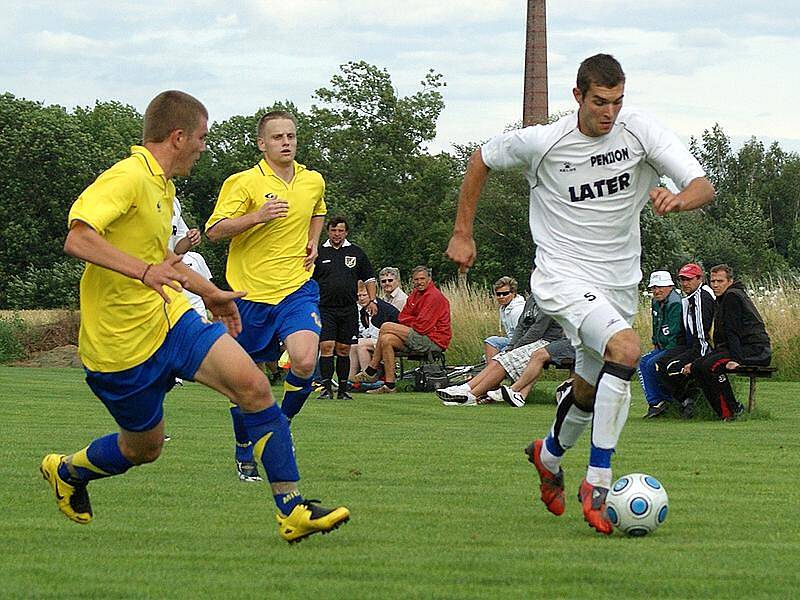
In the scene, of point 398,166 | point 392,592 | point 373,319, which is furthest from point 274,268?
point 398,166

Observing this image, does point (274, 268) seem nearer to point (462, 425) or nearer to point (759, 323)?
point (462, 425)

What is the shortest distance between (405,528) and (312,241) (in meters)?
3.79

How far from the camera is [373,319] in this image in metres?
23.4

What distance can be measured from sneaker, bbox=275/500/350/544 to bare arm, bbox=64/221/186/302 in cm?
120

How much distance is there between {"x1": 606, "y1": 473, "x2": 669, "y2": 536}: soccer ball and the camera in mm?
7070

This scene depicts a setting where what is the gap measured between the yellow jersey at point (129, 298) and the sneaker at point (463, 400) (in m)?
12.4

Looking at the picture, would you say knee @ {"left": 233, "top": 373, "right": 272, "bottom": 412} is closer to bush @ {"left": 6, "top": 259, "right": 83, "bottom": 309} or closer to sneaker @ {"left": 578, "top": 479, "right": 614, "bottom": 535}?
sneaker @ {"left": 578, "top": 479, "right": 614, "bottom": 535}

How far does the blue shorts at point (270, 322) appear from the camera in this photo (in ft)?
32.9

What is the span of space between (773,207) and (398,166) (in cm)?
3447

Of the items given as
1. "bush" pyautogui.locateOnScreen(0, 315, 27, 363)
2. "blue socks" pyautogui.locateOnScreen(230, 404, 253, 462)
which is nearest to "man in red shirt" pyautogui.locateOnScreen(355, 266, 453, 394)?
"blue socks" pyautogui.locateOnScreen(230, 404, 253, 462)

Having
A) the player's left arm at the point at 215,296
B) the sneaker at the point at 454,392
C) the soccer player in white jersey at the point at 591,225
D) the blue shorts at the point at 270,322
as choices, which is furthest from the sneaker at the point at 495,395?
the player's left arm at the point at 215,296

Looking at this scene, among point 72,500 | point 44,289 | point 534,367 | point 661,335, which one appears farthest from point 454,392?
point 44,289

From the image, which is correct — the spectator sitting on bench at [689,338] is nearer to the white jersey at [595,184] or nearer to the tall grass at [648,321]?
the white jersey at [595,184]

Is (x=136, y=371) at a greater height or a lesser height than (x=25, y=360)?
greater
